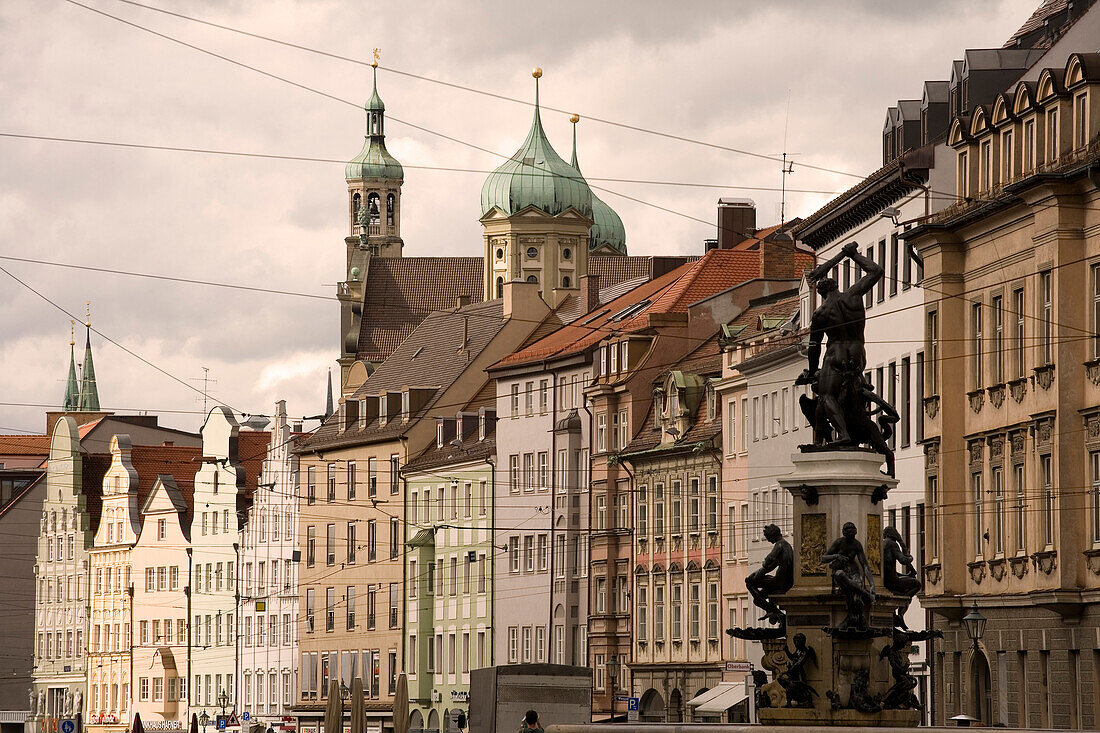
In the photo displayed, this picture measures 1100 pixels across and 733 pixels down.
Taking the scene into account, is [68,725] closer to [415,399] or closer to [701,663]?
[701,663]

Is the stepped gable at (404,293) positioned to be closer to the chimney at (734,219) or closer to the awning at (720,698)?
the chimney at (734,219)

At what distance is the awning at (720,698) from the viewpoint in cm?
7256

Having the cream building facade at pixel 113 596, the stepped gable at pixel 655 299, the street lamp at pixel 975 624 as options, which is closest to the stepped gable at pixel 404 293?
the cream building facade at pixel 113 596

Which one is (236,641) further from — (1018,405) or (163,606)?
(1018,405)

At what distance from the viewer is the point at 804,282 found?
77.4 meters

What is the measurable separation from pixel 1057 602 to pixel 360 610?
221 feet

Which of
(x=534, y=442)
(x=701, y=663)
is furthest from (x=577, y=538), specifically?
(x=701, y=663)

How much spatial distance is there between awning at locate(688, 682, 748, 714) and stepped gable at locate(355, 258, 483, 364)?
272 ft

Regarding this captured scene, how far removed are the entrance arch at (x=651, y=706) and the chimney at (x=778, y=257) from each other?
1587cm

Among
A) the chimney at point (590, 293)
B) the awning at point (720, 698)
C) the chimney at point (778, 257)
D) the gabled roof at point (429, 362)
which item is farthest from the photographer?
the gabled roof at point (429, 362)

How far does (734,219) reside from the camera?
100500mm

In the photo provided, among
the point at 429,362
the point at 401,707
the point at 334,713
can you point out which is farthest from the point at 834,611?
the point at 429,362

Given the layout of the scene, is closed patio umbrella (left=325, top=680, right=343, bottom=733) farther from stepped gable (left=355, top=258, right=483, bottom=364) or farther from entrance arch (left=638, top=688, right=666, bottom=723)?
stepped gable (left=355, top=258, right=483, bottom=364)

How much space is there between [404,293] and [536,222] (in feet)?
33.6
